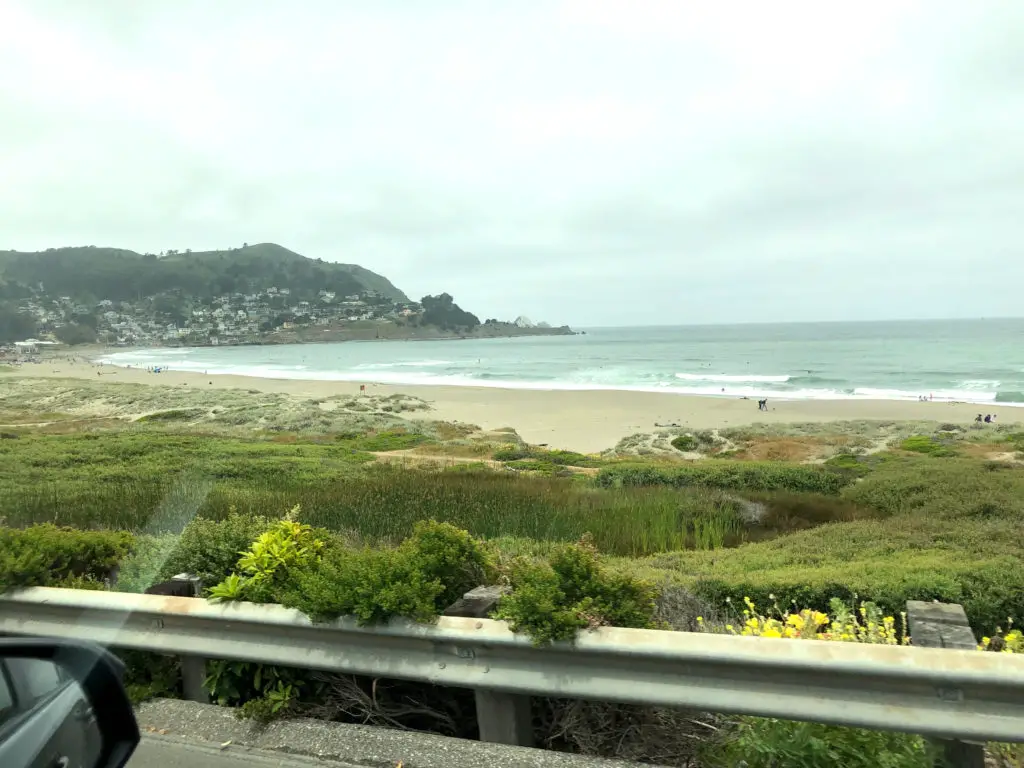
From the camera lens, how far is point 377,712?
322 centimetres

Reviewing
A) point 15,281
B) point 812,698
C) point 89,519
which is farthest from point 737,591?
point 15,281

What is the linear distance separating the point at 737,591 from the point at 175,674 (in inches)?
136

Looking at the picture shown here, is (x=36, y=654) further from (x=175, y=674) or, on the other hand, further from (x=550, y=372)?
(x=550, y=372)

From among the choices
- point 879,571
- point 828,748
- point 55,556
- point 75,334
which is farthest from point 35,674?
point 75,334

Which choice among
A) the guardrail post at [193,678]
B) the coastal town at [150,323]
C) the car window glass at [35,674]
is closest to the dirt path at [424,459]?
the guardrail post at [193,678]

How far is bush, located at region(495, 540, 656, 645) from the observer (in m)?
2.68

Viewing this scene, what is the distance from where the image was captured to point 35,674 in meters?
1.87

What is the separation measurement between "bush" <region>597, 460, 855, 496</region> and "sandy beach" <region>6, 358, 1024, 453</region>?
11.4 metres

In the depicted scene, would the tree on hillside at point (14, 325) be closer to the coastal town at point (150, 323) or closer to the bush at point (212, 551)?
the coastal town at point (150, 323)

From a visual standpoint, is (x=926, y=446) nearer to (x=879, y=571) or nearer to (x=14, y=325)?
(x=879, y=571)

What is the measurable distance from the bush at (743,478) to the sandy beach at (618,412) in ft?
37.3

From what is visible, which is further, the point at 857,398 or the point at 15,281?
the point at 15,281

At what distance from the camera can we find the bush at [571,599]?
8.80 feet

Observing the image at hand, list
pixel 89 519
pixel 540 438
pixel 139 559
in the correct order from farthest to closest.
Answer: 1. pixel 540 438
2. pixel 89 519
3. pixel 139 559
